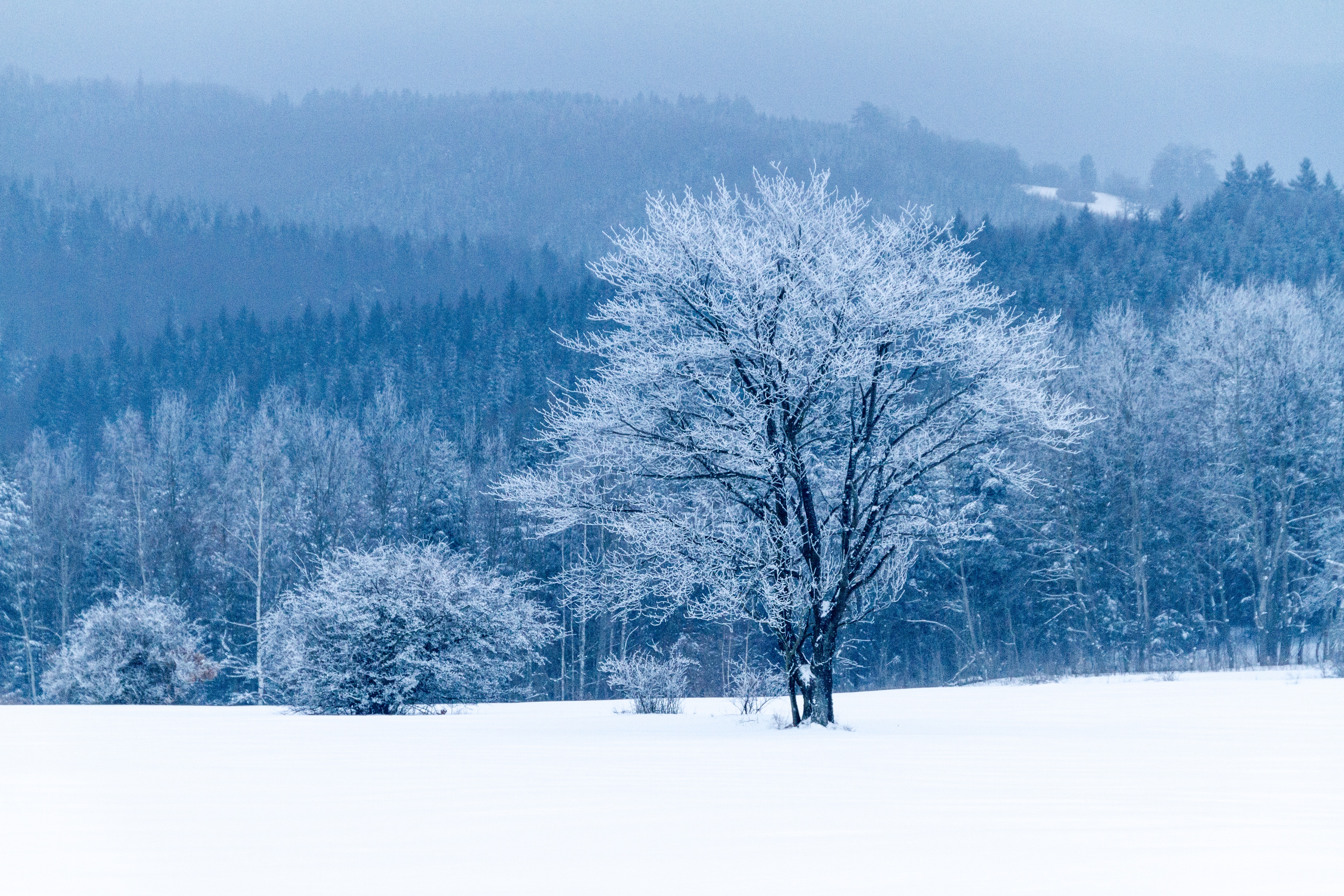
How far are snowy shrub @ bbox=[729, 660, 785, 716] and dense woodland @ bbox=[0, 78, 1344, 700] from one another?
356 centimetres

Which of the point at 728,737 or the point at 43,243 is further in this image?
the point at 43,243

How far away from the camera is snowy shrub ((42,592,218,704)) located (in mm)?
30891

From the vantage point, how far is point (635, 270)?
18062 mm

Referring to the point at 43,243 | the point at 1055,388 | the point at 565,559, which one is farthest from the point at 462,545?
the point at 43,243

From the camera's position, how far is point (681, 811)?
8.98m

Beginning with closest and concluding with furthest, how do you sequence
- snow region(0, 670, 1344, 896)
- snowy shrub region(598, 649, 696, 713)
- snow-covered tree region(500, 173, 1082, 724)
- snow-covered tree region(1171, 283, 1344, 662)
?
1. snow region(0, 670, 1344, 896)
2. snow-covered tree region(500, 173, 1082, 724)
3. snowy shrub region(598, 649, 696, 713)
4. snow-covered tree region(1171, 283, 1344, 662)

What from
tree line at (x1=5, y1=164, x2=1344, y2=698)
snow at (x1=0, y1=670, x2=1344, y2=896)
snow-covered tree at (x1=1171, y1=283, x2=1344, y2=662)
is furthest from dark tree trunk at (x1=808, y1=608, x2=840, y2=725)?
snow-covered tree at (x1=1171, y1=283, x2=1344, y2=662)

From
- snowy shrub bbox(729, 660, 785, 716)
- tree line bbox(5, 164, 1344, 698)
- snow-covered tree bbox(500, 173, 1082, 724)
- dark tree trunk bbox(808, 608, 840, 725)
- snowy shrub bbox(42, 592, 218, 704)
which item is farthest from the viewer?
tree line bbox(5, 164, 1344, 698)

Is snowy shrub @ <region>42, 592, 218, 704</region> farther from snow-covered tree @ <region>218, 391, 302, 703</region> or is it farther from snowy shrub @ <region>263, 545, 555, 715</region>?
snow-covered tree @ <region>218, 391, 302, 703</region>

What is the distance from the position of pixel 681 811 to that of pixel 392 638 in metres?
17.0

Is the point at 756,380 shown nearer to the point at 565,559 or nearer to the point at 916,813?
the point at 916,813

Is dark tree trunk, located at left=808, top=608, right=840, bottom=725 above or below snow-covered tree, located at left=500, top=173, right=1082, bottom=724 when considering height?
below

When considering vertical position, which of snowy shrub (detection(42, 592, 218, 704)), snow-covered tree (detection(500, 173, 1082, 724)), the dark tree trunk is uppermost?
snow-covered tree (detection(500, 173, 1082, 724))

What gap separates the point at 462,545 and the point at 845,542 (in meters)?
41.8
